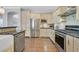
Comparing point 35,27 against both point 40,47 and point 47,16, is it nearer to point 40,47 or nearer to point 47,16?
point 47,16

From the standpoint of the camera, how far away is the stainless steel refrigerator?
11195mm

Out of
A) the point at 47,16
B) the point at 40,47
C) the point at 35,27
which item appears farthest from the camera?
the point at 47,16

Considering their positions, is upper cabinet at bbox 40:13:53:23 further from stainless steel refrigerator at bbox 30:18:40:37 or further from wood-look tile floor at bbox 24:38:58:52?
wood-look tile floor at bbox 24:38:58:52

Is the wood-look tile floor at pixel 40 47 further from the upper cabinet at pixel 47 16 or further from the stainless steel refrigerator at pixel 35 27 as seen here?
the upper cabinet at pixel 47 16

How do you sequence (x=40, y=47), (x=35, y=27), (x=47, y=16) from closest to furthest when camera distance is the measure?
(x=40, y=47), (x=35, y=27), (x=47, y=16)

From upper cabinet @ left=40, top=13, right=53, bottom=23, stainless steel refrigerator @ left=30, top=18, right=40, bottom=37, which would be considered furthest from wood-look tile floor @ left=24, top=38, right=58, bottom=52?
upper cabinet @ left=40, top=13, right=53, bottom=23

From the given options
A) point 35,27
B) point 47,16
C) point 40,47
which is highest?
point 47,16

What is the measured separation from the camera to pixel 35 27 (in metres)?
11.4

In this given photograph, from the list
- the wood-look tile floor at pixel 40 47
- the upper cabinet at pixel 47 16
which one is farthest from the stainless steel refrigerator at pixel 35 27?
the wood-look tile floor at pixel 40 47

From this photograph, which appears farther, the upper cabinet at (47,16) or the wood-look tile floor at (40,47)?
the upper cabinet at (47,16)

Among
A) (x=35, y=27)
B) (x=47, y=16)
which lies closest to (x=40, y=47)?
(x=35, y=27)

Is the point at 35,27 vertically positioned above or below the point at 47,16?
below

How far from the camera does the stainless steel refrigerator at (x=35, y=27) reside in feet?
36.7

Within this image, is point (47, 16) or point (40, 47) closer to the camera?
point (40, 47)
